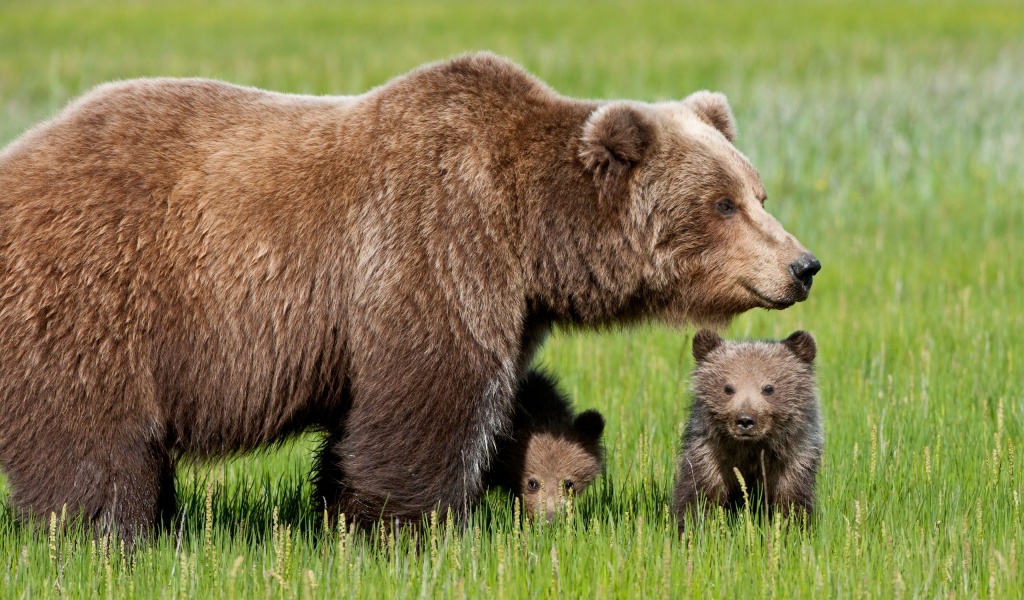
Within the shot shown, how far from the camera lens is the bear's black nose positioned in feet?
18.0

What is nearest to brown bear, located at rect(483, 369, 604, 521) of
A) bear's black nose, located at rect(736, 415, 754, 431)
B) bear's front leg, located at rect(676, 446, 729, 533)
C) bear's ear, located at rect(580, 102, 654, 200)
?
bear's front leg, located at rect(676, 446, 729, 533)

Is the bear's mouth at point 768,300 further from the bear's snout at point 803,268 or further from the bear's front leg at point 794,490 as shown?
the bear's front leg at point 794,490

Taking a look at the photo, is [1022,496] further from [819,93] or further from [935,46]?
[935,46]

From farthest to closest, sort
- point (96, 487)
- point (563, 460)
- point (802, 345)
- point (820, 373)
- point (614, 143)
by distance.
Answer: point (820, 373), point (563, 460), point (802, 345), point (614, 143), point (96, 487)

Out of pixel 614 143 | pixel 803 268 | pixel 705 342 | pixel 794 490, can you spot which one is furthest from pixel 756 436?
pixel 614 143

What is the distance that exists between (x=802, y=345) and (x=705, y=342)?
45cm

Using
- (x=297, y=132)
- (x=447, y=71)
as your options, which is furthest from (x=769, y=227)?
(x=297, y=132)

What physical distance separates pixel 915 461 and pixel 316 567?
315cm

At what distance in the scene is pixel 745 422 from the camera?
217 inches

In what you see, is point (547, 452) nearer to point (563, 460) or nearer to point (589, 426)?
point (563, 460)

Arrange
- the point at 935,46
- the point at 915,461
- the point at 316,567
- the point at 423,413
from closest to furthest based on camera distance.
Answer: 1. the point at 316,567
2. the point at 423,413
3. the point at 915,461
4. the point at 935,46

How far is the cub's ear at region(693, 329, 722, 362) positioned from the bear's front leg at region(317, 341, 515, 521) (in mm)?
996

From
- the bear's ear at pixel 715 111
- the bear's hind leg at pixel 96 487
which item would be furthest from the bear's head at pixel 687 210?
the bear's hind leg at pixel 96 487

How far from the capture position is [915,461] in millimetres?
6355
